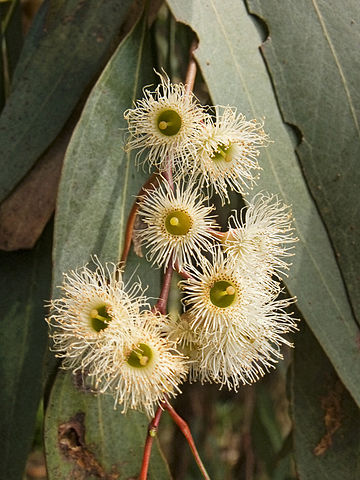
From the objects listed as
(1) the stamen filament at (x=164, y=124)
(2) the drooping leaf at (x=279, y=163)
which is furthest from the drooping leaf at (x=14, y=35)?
(1) the stamen filament at (x=164, y=124)

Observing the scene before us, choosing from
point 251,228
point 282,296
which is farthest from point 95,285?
point 282,296

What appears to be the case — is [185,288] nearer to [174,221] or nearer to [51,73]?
[174,221]

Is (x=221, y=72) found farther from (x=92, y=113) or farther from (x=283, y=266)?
(x=283, y=266)

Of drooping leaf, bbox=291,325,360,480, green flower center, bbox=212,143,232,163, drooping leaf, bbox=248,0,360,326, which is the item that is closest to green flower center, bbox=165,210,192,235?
green flower center, bbox=212,143,232,163

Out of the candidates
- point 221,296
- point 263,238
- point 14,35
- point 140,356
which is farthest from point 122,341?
point 14,35

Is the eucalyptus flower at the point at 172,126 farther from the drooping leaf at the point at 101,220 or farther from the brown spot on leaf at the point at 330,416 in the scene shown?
the brown spot on leaf at the point at 330,416
